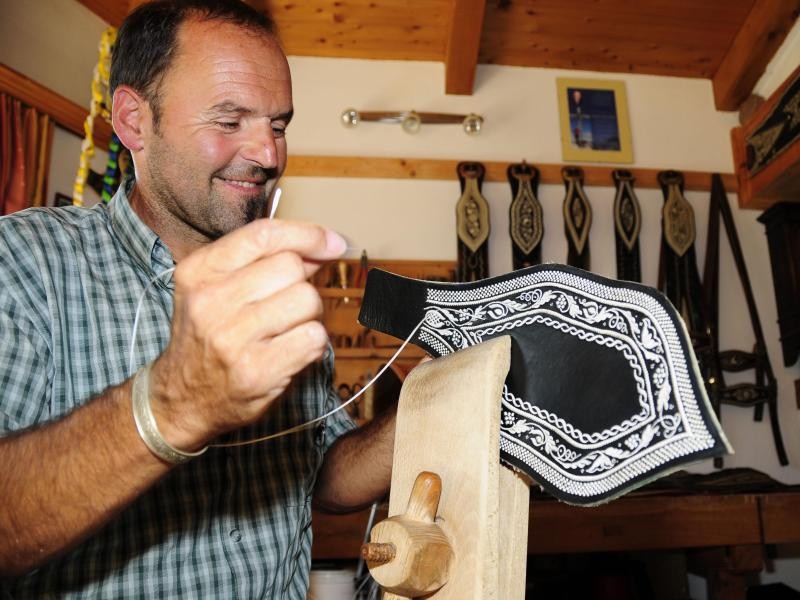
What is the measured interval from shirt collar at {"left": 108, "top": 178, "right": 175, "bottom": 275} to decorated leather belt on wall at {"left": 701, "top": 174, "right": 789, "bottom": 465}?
328 centimetres

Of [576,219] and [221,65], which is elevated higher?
[576,219]

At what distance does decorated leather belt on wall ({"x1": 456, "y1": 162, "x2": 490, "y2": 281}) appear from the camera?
3.74 meters

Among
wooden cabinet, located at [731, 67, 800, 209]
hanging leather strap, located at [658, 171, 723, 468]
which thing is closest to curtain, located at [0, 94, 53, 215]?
hanging leather strap, located at [658, 171, 723, 468]

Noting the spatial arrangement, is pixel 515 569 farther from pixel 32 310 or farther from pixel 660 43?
pixel 660 43

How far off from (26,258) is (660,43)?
13.9 feet

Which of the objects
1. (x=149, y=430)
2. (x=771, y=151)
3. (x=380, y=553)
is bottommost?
(x=380, y=553)

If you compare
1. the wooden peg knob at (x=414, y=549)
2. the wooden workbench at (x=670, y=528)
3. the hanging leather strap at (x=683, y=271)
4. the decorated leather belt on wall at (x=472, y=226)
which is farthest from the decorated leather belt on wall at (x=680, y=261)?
the wooden peg knob at (x=414, y=549)

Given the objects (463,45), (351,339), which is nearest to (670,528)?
(351,339)

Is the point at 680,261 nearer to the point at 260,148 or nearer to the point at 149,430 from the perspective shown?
the point at 260,148

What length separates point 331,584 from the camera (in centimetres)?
225

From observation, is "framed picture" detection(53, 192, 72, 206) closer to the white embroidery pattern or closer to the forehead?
the forehead

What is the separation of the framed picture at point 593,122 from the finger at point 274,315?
379 centimetres

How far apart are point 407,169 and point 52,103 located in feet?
6.28

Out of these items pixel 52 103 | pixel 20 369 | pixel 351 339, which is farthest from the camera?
pixel 351 339
